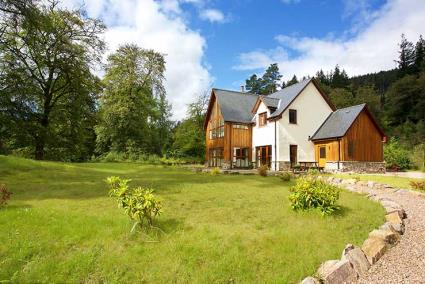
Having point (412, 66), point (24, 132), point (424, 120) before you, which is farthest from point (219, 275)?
point (412, 66)

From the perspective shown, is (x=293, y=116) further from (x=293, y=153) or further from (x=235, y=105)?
(x=235, y=105)

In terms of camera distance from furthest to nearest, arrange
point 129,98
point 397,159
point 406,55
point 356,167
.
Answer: point 406,55 < point 129,98 < point 397,159 < point 356,167

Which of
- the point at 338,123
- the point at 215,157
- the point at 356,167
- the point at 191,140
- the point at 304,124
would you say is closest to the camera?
the point at 356,167

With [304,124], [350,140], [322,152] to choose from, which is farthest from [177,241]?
[304,124]

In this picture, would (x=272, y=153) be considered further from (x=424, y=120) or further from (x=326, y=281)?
(x=424, y=120)

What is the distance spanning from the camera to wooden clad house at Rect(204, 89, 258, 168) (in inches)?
1226

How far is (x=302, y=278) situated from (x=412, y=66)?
8010 centimetres

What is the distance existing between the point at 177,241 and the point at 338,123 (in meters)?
25.1

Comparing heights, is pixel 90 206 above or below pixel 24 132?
below

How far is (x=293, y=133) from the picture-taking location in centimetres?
2856

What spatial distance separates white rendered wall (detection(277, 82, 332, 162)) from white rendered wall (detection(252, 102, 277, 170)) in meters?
0.89

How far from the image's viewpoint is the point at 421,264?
604 cm


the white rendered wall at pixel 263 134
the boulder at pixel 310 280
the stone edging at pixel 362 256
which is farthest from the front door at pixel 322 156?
the boulder at pixel 310 280

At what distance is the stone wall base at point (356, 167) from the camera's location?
2553cm
